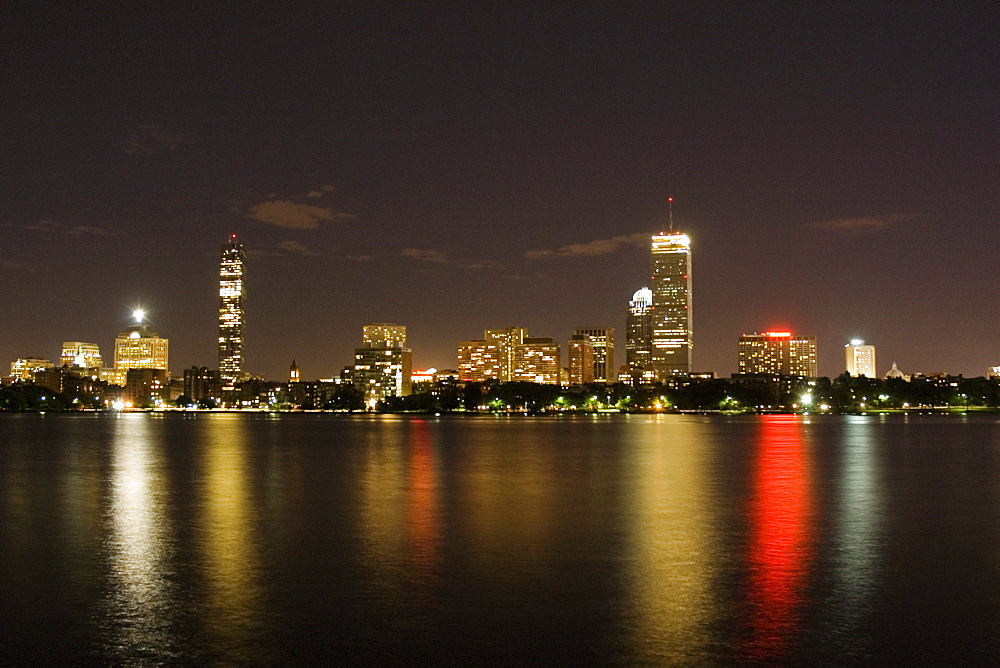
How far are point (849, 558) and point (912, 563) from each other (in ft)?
4.05

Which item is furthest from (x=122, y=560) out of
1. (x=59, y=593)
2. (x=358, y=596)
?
(x=358, y=596)

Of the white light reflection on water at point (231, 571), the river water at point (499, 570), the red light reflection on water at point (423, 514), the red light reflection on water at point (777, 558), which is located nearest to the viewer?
the river water at point (499, 570)

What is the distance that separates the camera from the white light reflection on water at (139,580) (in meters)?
14.0

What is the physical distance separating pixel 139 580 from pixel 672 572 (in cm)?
994

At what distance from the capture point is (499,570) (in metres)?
19.8

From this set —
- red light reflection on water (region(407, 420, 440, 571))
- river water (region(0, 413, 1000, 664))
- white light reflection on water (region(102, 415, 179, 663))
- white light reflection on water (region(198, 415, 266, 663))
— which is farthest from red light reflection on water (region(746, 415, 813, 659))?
white light reflection on water (region(102, 415, 179, 663))

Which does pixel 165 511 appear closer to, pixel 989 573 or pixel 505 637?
pixel 505 637

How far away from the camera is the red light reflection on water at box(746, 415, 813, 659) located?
577 inches

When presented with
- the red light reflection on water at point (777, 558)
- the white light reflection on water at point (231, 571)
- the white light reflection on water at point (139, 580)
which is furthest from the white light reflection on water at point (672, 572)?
the white light reflection on water at point (139, 580)

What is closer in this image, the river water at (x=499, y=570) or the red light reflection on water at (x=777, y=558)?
the river water at (x=499, y=570)

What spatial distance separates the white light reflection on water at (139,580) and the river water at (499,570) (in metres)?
0.06

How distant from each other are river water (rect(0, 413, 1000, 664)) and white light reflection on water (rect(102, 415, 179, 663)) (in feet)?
0.21

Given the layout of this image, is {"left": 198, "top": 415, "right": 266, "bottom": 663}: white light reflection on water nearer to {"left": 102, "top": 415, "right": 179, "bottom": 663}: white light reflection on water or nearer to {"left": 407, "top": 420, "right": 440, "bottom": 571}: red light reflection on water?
{"left": 102, "top": 415, "right": 179, "bottom": 663}: white light reflection on water

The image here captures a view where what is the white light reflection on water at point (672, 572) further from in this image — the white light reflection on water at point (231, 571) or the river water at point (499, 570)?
the white light reflection on water at point (231, 571)
